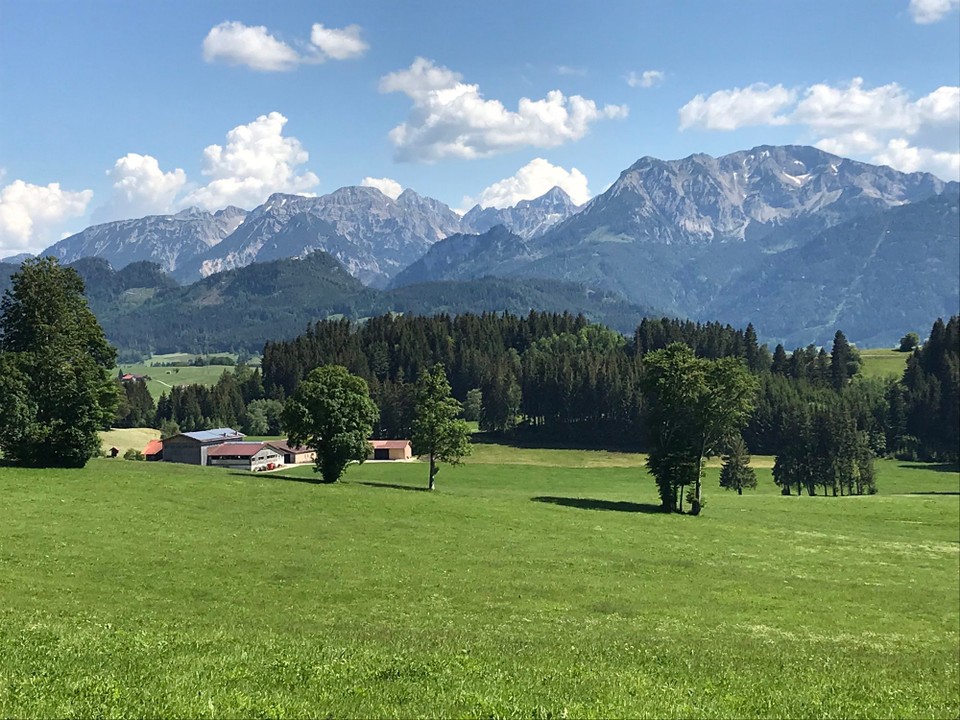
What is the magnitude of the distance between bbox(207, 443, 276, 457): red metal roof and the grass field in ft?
199

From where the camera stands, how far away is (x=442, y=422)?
91.4m

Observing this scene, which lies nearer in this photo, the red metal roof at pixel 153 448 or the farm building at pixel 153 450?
the farm building at pixel 153 450

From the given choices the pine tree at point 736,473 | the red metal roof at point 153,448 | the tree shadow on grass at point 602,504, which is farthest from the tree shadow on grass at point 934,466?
the red metal roof at point 153,448

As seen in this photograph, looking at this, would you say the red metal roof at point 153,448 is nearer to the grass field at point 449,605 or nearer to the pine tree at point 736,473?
the grass field at point 449,605

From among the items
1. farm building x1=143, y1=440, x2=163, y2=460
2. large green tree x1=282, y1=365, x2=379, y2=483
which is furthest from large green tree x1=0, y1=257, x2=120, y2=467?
farm building x1=143, y1=440, x2=163, y2=460

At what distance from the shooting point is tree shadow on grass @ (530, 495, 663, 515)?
3100 inches

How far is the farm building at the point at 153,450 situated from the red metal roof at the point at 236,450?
12623mm

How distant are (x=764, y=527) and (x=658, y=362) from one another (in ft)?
69.1

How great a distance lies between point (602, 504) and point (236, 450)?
83357 millimetres

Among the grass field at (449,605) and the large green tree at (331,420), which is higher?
the large green tree at (331,420)

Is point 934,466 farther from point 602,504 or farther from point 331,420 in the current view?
point 331,420

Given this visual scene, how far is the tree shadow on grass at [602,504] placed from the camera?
78.8 meters

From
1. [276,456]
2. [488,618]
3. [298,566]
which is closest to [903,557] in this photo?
[488,618]

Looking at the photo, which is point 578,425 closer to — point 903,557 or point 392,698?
point 903,557
